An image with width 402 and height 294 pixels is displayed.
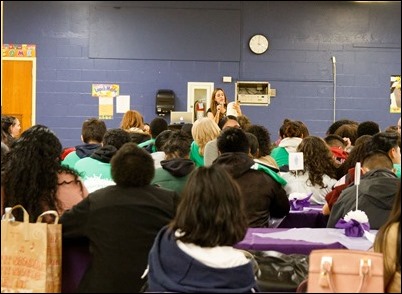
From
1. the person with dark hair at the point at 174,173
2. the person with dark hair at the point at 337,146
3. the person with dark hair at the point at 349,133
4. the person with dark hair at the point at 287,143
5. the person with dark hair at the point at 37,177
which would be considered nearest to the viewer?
the person with dark hair at the point at 37,177

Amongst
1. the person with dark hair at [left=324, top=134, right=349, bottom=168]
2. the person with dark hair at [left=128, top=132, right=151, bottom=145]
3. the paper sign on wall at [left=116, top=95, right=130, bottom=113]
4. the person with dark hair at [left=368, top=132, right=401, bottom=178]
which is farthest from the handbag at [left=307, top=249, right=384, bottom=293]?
the paper sign on wall at [left=116, top=95, right=130, bottom=113]

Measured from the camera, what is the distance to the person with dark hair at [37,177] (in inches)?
132

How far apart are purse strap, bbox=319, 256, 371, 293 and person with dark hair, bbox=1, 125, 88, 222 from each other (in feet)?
4.86

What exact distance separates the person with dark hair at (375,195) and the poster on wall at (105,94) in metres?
7.19

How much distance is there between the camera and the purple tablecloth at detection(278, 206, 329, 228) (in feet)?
16.4

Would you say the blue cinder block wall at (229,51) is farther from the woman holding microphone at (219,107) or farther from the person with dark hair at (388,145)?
the person with dark hair at (388,145)

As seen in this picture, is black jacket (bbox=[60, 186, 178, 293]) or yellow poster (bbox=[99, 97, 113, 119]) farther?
yellow poster (bbox=[99, 97, 113, 119])

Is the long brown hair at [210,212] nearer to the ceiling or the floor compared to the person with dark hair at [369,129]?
nearer to the floor

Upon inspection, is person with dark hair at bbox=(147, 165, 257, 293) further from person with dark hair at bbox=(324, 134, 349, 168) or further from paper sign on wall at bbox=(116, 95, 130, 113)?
paper sign on wall at bbox=(116, 95, 130, 113)

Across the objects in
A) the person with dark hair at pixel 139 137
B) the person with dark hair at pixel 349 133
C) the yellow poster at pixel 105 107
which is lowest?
the person with dark hair at pixel 139 137

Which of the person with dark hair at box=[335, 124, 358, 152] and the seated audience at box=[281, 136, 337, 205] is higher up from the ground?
the person with dark hair at box=[335, 124, 358, 152]

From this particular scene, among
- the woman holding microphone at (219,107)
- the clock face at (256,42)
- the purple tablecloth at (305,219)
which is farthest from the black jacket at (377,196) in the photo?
the clock face at (256,42)

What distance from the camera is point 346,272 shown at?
2.34 meters

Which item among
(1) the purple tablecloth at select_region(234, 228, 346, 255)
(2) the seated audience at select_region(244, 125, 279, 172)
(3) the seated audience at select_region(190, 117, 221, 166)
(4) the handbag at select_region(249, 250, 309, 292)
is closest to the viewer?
(4) the handbag at select_region(249, 250, 309, 292)
